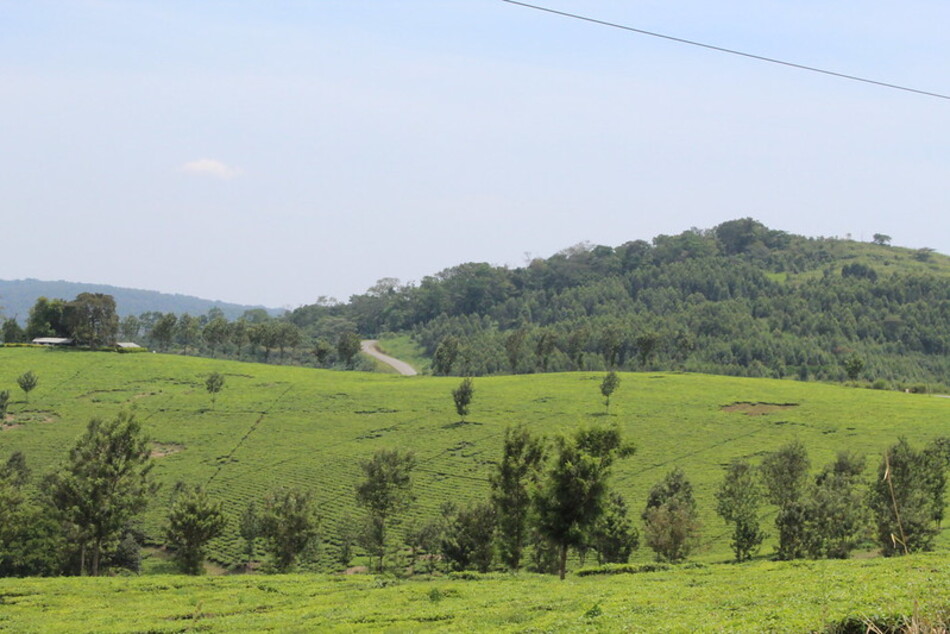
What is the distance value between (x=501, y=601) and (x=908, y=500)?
3766cm

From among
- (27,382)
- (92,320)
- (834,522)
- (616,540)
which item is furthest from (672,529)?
(92,320)

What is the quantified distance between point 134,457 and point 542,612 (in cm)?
3474

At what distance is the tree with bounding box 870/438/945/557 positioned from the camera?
44156 millimetres

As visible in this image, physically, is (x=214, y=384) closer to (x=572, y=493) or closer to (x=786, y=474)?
(x=786, y=474)

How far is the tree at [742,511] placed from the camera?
161 feet

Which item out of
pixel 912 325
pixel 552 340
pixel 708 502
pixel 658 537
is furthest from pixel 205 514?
pixel 912 325

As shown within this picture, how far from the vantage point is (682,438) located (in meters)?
86.9

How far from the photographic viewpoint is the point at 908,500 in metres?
50.3

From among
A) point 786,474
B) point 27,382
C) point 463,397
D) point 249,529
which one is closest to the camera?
point 786,474

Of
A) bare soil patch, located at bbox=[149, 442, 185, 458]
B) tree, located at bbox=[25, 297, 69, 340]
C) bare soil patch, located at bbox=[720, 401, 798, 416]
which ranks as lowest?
bare soil patch, located at bbox=[149, 442, 185, 458]

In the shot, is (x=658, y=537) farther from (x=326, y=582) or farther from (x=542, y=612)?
(x=542, y=612)

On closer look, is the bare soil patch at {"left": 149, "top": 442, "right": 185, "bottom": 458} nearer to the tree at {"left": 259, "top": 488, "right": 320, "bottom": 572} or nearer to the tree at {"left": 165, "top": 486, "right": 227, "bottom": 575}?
the tree at {"left": 165, "top": 486, "right": 227, "bottom": 575}

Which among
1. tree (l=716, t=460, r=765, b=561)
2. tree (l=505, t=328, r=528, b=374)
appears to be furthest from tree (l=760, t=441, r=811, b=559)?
tree (l=505, t=328, r=528, b=374)

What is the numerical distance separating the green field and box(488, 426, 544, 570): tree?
8.11 metres
